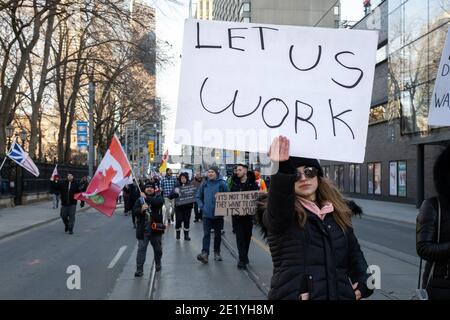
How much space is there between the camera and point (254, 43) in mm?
3256

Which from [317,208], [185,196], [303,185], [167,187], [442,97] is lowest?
[185,196]

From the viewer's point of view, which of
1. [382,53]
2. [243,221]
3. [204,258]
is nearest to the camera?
[243,221]

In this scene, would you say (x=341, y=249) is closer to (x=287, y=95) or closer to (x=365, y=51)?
(x=287, y=95)

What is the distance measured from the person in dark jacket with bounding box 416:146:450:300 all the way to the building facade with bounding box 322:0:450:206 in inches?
880

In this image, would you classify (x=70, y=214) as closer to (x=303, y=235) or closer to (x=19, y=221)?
(x=19, y=221)

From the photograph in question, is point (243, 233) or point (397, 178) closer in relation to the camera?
point (243, 233)

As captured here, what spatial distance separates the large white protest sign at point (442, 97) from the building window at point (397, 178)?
29504 millimetres

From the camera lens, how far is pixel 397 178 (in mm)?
33938

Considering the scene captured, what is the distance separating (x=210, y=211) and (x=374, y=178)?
29.9 metres

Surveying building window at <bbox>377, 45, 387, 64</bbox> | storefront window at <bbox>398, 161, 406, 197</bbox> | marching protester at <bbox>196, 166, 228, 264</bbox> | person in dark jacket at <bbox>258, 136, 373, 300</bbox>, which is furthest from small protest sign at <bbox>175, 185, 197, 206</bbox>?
building window at <bbox>377, 45, 387, 64</bbox>

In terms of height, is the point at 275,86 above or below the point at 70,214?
above

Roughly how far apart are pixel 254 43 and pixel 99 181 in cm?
663

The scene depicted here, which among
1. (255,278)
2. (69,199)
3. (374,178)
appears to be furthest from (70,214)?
(374,178)

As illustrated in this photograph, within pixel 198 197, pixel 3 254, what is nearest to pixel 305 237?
pixel 198 197
